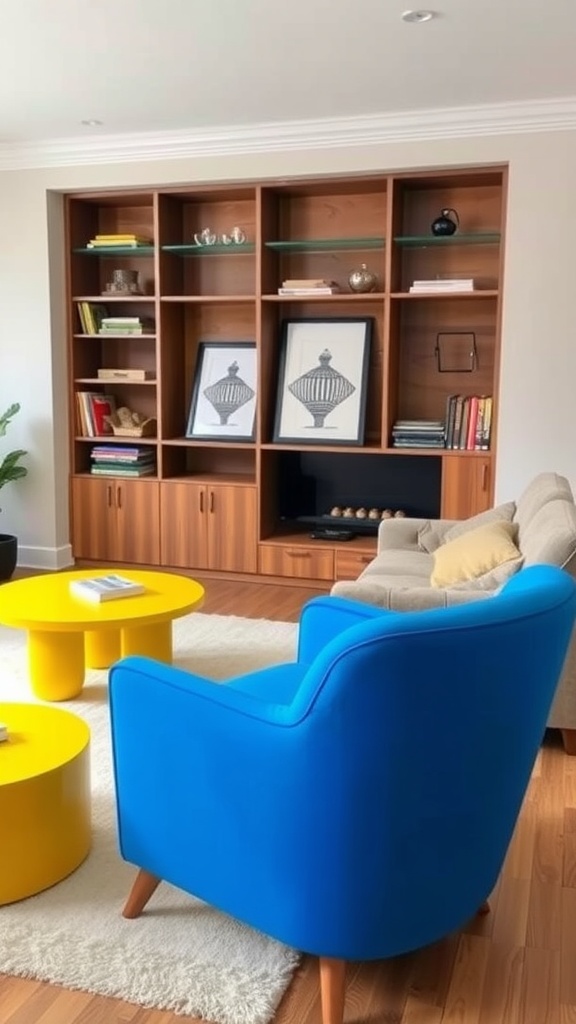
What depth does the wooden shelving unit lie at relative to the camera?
16.5ft

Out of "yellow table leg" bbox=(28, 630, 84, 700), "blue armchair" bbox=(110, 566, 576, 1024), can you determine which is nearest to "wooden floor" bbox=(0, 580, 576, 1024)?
"blue armchair" bbox=(110, 566, 576, 1024)

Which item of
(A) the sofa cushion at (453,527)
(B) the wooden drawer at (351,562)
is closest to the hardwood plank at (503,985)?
(A) the sofa cushion at (453,527)

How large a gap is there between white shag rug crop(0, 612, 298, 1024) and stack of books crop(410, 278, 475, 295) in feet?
10.8

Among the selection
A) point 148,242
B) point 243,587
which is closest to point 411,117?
point 148,242

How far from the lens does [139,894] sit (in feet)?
7.07

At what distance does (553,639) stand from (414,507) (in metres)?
3.65

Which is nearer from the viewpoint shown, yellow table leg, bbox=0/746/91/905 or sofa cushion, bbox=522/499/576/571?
yellow table leg, bbox=0/746/91/905

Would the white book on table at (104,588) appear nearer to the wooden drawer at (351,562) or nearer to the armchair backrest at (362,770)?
the armchair backrest at (362,770)

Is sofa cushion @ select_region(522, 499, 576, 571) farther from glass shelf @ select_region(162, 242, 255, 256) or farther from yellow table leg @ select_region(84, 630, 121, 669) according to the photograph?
glass shelf @ select_region(162, 242, 255, 256)

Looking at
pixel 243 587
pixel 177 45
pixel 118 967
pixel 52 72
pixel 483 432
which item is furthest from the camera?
pixel 243 587

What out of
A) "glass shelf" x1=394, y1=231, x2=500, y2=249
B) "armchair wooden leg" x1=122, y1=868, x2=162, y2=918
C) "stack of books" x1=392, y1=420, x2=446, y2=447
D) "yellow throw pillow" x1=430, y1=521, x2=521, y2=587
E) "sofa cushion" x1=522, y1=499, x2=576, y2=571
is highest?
"glass shelf" x1=394, y1=231, x2=500, y2=249

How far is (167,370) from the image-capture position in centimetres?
552

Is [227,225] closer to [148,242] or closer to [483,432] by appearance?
[148,242]

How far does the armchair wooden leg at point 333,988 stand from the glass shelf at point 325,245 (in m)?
4.00
